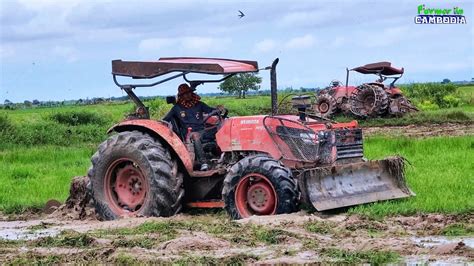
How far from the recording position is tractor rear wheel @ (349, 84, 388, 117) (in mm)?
30625

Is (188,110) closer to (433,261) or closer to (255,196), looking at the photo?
(255,196)

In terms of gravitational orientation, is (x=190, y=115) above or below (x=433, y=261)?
above

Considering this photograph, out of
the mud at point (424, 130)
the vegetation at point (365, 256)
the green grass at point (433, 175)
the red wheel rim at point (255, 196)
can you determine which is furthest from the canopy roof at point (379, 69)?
the vegetation at point (365, 256)

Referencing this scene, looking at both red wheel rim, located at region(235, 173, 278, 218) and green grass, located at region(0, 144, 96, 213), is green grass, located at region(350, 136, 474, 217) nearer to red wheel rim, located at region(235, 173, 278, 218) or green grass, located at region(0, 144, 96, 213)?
red wheel rim, located at region(235, 173, 278, 218)

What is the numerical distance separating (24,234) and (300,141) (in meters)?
3.72

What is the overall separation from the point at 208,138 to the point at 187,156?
55cm

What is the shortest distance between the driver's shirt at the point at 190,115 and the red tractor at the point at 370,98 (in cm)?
1890

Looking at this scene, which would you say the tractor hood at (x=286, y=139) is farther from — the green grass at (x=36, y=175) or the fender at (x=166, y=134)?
the green grass at (x=36, y=175)

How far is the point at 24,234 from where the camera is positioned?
10250mm

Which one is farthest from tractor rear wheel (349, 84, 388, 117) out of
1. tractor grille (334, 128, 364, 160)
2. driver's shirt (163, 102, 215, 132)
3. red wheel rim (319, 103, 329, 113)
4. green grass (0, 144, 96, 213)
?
driver's shirt (163, 102, 215, 132)

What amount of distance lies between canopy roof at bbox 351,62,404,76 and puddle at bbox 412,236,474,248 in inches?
901

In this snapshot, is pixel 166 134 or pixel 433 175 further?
pixel 433 175

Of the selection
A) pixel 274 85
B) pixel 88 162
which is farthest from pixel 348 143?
pixel 88 162

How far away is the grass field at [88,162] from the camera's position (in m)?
11.0
